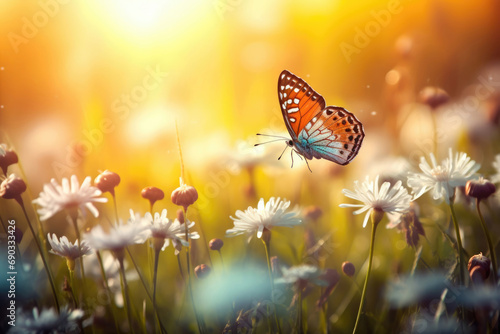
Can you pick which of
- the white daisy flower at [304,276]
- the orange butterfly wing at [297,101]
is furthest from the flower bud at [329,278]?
the orange butterfly wing at [297,101]

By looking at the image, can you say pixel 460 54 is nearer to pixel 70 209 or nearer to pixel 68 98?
pixel 68 98

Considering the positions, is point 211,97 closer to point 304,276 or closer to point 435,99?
point 435,99

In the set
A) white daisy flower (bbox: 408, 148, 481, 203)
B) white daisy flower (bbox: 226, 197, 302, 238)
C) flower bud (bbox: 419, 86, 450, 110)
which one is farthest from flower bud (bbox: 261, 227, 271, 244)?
flower bud (bbox: 419, 86, 450, 110)

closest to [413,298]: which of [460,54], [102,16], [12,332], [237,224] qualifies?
[237,224]

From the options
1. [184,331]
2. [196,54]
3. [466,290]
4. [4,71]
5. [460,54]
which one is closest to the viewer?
[466,290]

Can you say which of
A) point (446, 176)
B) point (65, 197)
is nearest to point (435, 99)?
point (446, 176)

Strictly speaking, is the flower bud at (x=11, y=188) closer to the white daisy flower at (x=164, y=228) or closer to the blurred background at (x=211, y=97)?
the white daisy flower at (x=164, y=228)
